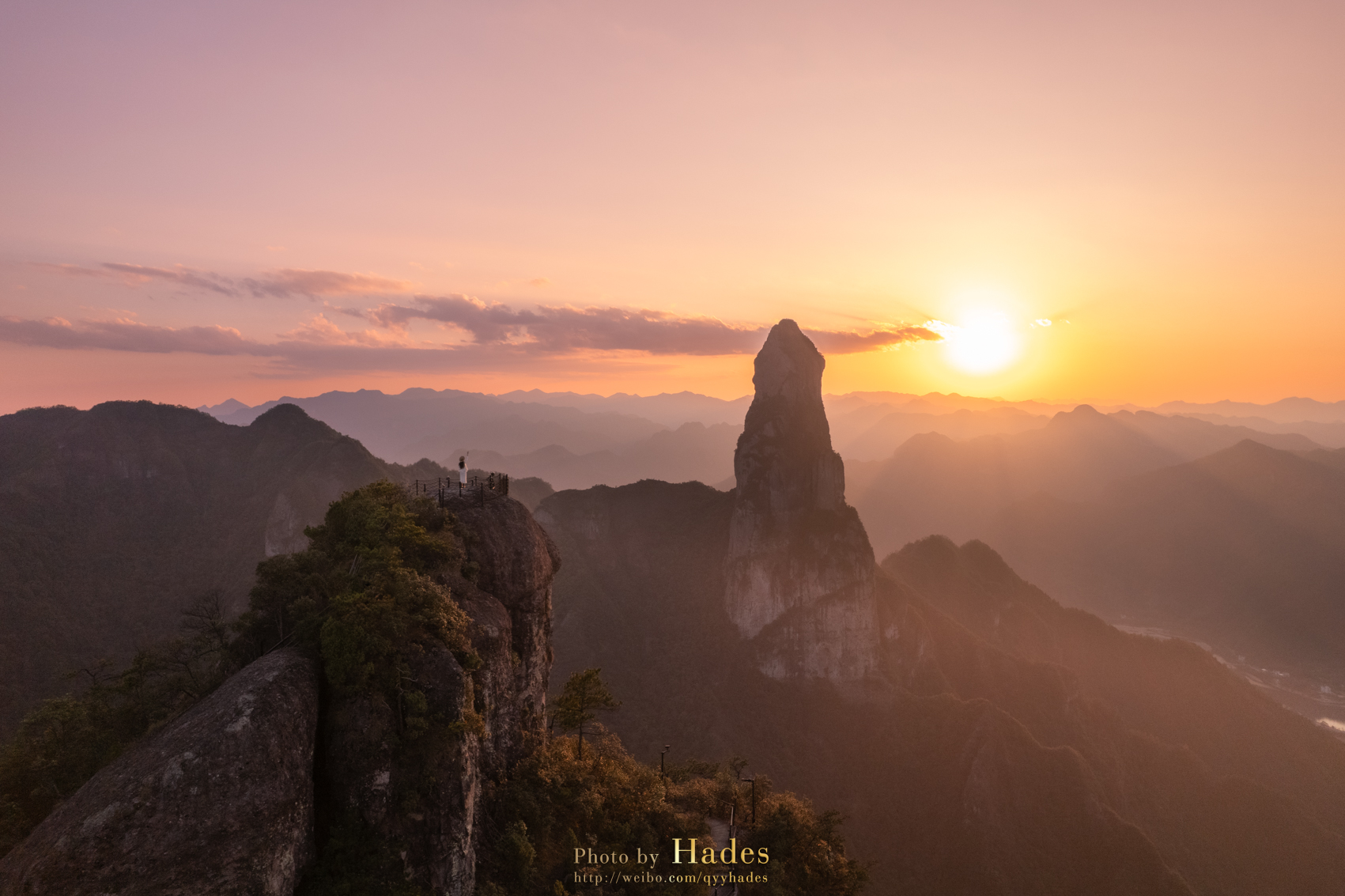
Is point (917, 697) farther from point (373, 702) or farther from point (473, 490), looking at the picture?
point (373, 702)

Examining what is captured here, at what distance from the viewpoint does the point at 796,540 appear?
96875 millimetres

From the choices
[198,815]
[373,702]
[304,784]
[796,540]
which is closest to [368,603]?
[373,702]

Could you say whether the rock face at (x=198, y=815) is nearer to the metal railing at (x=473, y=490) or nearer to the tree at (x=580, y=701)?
the metal railing at (x=473, y=490)

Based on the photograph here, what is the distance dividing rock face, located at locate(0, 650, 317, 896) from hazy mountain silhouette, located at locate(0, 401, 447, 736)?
7021 centimetres

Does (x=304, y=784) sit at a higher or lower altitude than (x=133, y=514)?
higher

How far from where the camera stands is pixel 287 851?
60.3 feet

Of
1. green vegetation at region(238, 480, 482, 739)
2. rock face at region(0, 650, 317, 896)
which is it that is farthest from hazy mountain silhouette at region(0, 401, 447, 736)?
rock face at region(0, 650, 317, 896)

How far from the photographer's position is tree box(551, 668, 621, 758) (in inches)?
1517

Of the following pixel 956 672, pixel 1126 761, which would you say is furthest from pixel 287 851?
pixel 1126 761

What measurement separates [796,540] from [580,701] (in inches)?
2511

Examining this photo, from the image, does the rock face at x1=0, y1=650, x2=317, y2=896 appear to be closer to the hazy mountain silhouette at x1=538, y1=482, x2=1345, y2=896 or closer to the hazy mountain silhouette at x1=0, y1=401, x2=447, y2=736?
the hazy mountain silhouette at x1=538, y1=482, x2=1345, y2=896

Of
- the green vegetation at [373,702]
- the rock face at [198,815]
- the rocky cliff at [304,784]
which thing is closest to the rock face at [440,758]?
the rocky cliff at [304,784]

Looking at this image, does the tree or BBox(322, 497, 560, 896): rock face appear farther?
the tree

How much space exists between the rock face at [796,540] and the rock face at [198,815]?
272 feet
